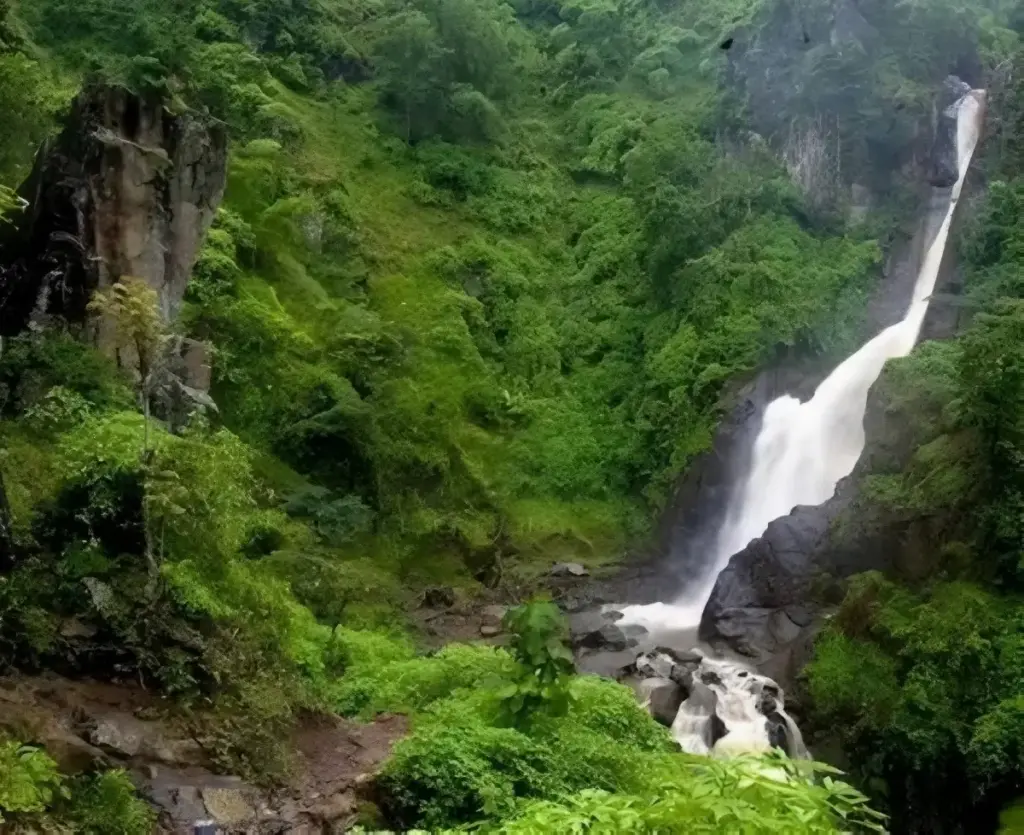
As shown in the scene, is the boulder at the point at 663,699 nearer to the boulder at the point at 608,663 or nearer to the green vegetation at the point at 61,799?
the boulder at the point at 608,663

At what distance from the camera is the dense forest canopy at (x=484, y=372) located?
8.91m

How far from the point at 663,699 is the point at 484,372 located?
12738mm

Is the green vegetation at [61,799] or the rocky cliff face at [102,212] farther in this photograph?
the rocky cliff face at [102,212]

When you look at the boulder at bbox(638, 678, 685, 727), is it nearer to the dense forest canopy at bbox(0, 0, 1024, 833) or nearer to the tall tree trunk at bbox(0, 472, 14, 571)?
the dense forest canopy at bbox(0, 0, 1024, 833)

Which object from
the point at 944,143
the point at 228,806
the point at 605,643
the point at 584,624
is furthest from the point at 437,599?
the point at 944,143

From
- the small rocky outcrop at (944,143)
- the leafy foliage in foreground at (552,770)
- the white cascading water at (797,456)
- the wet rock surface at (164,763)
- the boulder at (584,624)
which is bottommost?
the boulder at (584,624)

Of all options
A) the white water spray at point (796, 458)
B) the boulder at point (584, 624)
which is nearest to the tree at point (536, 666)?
the boulder at point (584, 624)

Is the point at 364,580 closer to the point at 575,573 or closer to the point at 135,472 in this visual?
the point at 575,573

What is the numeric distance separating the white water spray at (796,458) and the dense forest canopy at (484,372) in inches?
62.2

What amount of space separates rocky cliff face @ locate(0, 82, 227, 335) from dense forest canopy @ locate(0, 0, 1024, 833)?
1.01 metres

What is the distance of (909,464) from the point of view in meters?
18.4

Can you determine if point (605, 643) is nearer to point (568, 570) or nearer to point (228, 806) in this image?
point (568, 570)

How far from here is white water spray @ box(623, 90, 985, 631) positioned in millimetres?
21734

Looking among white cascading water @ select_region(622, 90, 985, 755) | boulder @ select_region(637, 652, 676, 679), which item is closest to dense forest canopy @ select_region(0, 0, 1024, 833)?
white cascading water @ select_region(622, 90, 985, 755)
